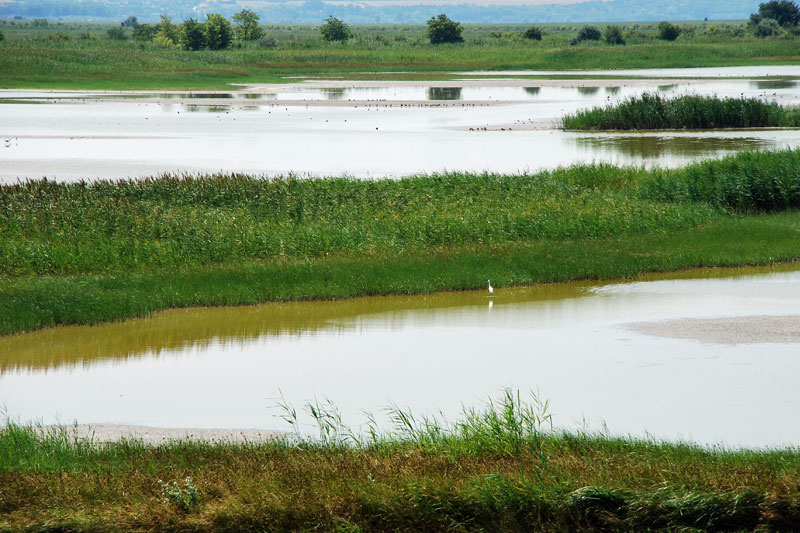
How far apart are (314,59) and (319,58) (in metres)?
0.60

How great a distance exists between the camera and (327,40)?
130375mm

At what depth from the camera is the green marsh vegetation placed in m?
79.9

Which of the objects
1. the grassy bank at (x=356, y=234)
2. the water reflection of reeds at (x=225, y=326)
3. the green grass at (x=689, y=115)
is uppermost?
the green grass at (x=689, y=115)

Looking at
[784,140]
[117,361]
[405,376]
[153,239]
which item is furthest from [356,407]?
[784,140]

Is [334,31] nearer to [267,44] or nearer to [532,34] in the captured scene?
[267,44]

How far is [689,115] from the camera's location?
45.5 metres

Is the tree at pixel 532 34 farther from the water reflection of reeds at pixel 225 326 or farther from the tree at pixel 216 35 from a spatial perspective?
the water reflection of reeds at pixel 225 326

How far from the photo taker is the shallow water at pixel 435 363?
499 inches

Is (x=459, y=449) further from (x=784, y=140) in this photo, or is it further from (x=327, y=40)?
(x=327, y=40)

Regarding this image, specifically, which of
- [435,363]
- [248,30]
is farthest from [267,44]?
[435,363]

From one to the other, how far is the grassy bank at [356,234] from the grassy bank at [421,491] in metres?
8.32

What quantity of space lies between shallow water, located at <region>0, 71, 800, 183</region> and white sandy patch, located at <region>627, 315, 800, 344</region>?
51.1ft

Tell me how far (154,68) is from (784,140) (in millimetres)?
57600

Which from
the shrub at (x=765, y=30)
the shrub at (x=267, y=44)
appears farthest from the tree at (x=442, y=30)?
the shrub at (x=765, y=30)
